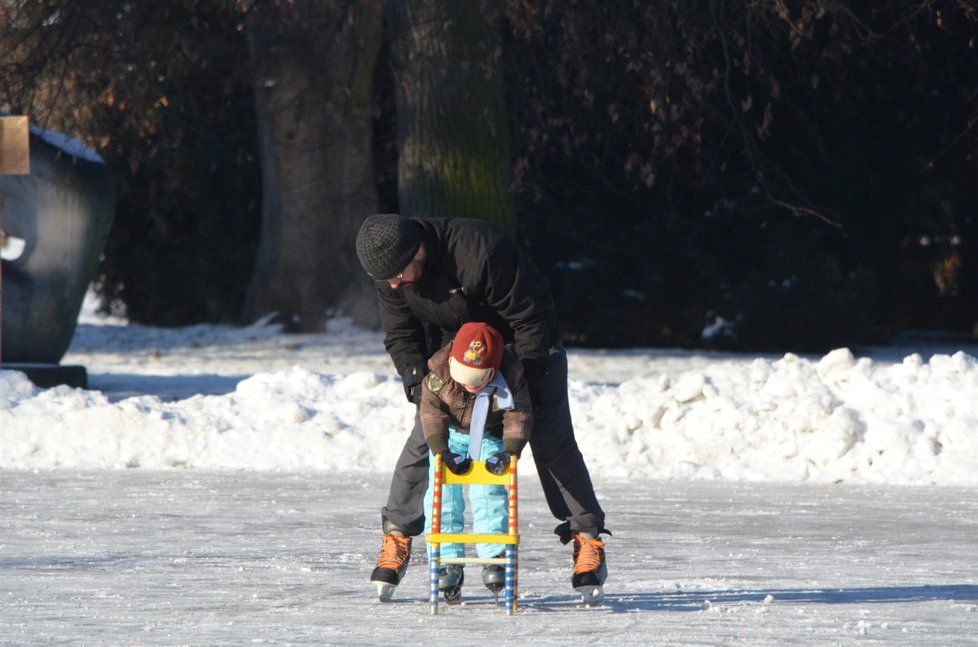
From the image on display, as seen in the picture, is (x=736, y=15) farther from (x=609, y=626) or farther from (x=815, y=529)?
(x=609, y=626)

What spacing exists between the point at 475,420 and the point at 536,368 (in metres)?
0.35

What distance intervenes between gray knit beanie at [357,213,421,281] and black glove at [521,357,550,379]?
623 mm

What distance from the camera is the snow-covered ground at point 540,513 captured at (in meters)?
5.67

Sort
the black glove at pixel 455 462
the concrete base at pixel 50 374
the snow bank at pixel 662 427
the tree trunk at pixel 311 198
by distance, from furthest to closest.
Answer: the tree trunk at pixel 311 198, the concrete base at pixel 50 374, the snow bank at pixel 662 427, the black glove at pixel 455 462

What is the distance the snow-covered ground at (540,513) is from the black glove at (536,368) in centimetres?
88

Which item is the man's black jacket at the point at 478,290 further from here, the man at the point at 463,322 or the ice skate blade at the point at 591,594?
the ice skate blade at the point at 591,594

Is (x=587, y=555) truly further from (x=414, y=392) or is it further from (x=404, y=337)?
(x=404, y=337)

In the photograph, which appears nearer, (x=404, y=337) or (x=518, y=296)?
(x=518, y=296)

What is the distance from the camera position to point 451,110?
1497 centimetres

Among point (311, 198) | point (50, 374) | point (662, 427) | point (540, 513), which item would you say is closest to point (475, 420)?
point (540, 513)

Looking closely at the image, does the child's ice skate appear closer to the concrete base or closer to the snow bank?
the snow bank

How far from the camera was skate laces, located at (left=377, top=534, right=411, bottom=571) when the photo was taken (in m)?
5.98

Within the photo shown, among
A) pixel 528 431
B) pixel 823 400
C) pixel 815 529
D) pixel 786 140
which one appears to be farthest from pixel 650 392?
pixel 786 140

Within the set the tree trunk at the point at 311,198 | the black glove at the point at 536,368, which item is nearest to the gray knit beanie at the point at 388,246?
the black glove at the point at 536,368
